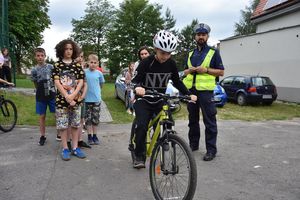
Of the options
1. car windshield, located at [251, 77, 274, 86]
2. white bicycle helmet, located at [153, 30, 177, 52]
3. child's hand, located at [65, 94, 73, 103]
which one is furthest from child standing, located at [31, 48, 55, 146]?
car windshield, located at [251, 77, 274, 86]

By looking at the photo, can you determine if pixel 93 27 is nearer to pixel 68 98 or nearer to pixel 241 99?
pixel 241 99

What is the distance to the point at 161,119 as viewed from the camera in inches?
167

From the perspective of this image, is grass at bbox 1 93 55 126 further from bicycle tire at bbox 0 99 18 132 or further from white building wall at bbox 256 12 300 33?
white building wall at bbox 256 12 300 33

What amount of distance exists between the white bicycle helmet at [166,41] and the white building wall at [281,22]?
1747 cm

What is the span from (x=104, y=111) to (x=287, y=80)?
11351 mm

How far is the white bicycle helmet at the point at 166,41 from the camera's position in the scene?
4.24 metres

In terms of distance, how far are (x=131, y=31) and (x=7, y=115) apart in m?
50.4

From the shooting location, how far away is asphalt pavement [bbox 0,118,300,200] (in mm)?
4262

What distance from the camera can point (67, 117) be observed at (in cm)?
567

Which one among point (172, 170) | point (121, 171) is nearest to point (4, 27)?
point (121, 171)

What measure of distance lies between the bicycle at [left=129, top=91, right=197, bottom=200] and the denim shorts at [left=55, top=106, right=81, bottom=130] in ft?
6.40

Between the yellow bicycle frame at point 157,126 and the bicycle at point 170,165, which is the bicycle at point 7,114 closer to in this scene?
the yellow bicycle frame at point 157,126

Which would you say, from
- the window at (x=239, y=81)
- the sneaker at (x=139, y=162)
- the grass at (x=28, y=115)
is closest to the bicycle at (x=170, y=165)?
the sneaker at (x=139, y=162)

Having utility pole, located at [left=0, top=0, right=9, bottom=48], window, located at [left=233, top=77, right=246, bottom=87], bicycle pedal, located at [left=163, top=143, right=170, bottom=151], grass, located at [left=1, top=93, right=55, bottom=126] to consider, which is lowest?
grass, located at [left=1, top=93, right=55, bottom=126]
